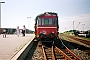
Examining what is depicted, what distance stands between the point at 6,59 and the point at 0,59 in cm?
27

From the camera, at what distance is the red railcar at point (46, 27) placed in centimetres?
1664

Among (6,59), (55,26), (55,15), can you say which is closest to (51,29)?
(55,26)

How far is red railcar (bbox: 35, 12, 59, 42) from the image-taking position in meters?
16.6

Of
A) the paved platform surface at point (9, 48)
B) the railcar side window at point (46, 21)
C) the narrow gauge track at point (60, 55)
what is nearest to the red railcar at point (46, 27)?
the railcar side window at point (46, 21)

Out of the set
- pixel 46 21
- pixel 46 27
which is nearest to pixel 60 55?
pixel 46 27

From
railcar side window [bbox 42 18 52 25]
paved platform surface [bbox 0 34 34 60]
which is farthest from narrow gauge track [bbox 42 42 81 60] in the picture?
railcar side window [bbox 42 18 52 25]

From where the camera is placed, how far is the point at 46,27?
16.7 metres

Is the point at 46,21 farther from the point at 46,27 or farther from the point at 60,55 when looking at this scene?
the point at 60,55

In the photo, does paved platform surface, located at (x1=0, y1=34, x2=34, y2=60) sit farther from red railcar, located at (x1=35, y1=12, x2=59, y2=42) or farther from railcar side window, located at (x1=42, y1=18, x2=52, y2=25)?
railcar side window, located at (x1=42, y1=18, x2=52, y2=25)

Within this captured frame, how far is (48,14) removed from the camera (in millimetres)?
17625

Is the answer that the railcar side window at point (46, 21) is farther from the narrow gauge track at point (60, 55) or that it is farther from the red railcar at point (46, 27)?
the narrow gauge track at point (60, 55)

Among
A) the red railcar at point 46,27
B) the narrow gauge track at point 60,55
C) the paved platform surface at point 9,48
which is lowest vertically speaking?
the narrow gauge track at point 60,55

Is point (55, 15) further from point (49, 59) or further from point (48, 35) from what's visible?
point (49, 59)

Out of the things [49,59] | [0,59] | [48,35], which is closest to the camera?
[0,59]
